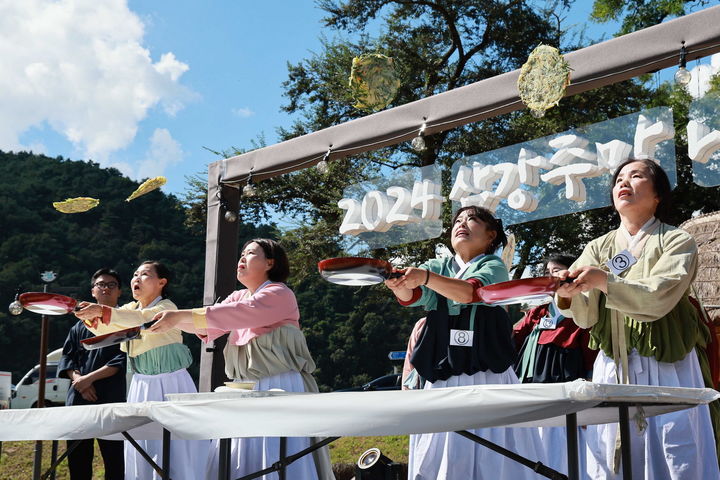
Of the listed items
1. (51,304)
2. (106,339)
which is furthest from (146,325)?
(51,304)

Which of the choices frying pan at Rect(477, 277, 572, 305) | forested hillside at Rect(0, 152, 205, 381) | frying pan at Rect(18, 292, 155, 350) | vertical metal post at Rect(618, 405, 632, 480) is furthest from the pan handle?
forested hillside at Rect(0, 152, 205, 381)

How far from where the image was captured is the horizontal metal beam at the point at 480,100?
3.61 metres

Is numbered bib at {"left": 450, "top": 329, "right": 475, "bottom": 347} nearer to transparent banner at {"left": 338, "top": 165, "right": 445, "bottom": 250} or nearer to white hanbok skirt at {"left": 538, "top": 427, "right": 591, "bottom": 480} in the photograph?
white hanbok skirt at {"left": 538, "top": 427, "right": 591, "bottom": 480}

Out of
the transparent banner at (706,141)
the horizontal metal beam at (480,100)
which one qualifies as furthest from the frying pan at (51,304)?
the transparent banner at (706,141)

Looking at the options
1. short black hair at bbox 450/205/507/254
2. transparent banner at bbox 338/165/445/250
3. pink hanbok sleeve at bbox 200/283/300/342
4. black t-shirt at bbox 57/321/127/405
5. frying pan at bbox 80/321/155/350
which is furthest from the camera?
transparent banner at bbox 338/165/445/250

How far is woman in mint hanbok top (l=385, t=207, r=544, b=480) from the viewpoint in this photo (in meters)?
2.55

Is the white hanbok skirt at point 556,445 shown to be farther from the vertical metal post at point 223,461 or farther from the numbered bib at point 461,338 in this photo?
Result: the vertical metal post at point 223,461

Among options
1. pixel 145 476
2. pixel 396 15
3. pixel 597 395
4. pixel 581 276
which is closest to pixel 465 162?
pixel 145 476

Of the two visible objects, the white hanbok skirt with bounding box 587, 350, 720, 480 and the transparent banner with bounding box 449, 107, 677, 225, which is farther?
the transparent banner with bounding box 449, 107, 677, 225

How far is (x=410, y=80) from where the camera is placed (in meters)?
15.5

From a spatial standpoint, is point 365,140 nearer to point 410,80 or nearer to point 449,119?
point 449,119

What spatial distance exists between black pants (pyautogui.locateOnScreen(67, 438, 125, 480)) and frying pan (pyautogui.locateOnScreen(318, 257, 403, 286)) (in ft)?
9.22

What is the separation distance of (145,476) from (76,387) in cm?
97

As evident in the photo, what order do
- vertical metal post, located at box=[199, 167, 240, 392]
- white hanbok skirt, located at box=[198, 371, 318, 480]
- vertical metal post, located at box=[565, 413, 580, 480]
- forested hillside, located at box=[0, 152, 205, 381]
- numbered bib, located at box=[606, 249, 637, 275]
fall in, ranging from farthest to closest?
1. forested hillside, located at box=[0, 152, 205, 381]
2. vertical metal post, located at box=[199, 167, 240, 392]
3. white hanbok skirt, located at box=[198, 371, 318, 480]
4. numbered bib, located at box=[606, 249, 637, 275]
5. vertical metal post, located at box=[565, 413, 580, 480]
